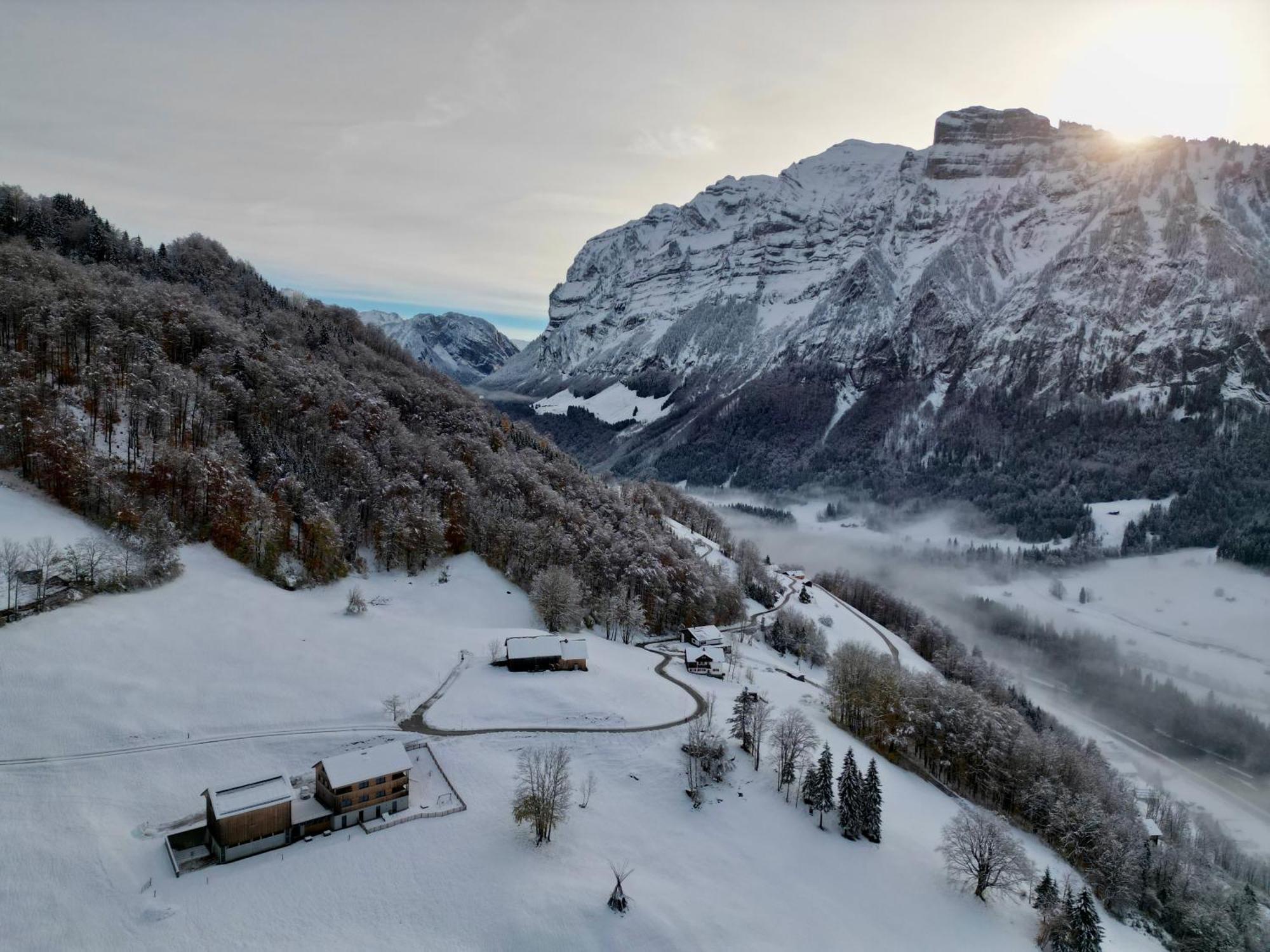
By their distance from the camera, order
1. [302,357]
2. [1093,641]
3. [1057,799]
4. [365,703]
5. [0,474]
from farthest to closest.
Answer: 1. [1093,641]
2. [302,357]
3. [0,474]
4. [1057,799]
5. [365,703]

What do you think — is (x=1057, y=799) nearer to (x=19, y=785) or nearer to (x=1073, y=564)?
(x=19, y=785)

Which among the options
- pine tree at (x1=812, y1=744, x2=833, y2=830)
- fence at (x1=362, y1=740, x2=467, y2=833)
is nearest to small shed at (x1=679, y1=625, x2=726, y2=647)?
pine tree at (x1=812, y1=744, x2=833, y2=830)

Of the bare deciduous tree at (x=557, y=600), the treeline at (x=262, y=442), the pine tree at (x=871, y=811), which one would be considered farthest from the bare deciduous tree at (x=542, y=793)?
the treeline at (x=262, y=442)

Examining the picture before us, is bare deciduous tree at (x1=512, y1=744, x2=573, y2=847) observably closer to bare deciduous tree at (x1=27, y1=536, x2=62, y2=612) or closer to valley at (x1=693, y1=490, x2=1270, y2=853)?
bare deciduous tree at (x1=27, y1=536, x2=62, y2=612)

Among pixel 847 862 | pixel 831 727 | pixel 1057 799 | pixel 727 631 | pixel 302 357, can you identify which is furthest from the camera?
pixel 302 357

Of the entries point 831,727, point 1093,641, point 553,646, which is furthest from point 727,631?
point 1093,641

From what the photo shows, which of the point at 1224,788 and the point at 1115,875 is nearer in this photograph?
the point at 1115,875

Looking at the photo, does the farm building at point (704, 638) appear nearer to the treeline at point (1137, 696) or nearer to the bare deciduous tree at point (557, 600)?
the bare deciduous tree at point (557, 600)

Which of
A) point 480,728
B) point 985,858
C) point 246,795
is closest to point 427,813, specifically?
point 480,728
